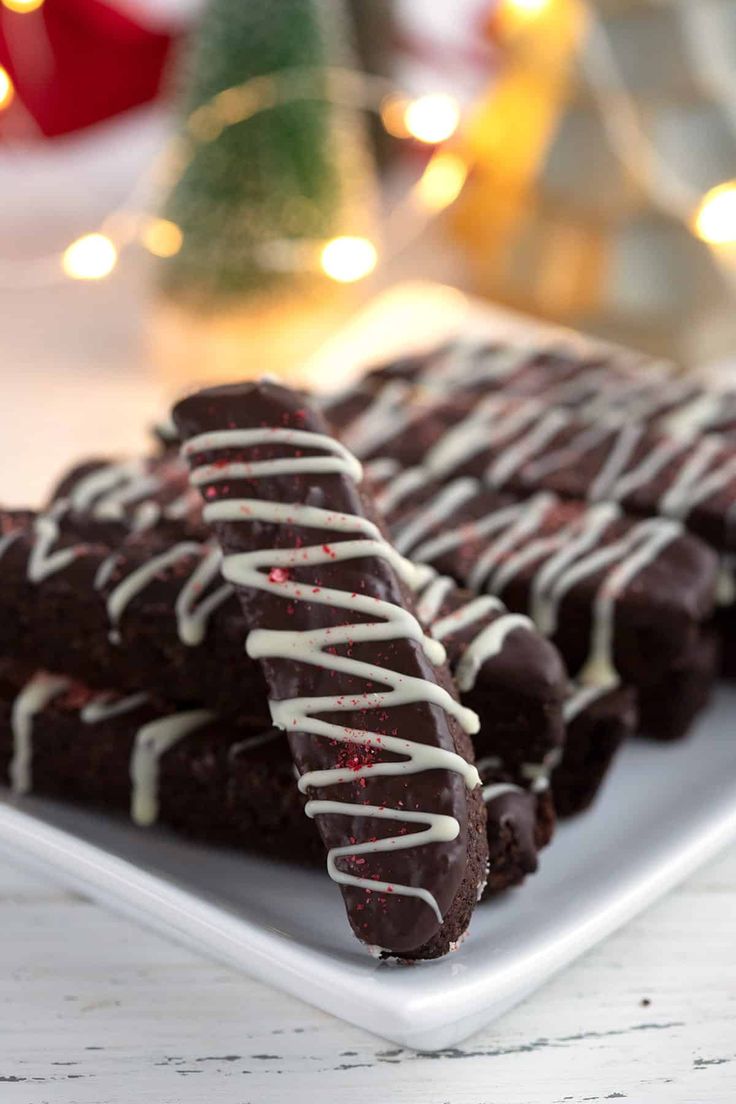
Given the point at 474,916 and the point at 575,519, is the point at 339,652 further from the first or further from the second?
the point at 575,519

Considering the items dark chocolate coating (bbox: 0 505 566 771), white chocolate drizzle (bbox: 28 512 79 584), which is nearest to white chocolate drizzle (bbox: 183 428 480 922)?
dark chocolate coating (bbox: 0 505 566 771)

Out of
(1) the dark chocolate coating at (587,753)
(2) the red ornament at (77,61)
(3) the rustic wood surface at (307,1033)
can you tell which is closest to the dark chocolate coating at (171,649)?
(1) the dark chocolate coating at (587,753)

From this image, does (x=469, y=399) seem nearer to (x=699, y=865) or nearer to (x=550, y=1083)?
(x=699, y=865)

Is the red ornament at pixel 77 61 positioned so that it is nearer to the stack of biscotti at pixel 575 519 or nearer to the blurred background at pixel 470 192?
the blurred background at pixel 470 192

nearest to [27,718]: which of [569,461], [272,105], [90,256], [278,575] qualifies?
[278,575]

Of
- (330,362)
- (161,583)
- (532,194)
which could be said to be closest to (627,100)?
(532,194)
